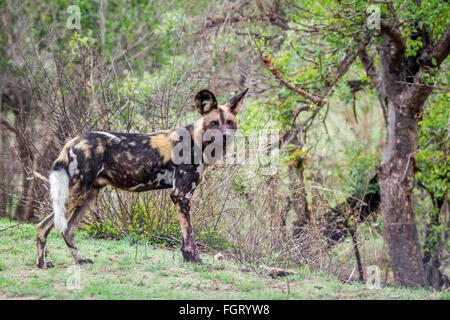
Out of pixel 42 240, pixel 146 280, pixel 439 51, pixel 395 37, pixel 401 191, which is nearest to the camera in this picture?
pixel 146 280

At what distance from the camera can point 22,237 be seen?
763cm

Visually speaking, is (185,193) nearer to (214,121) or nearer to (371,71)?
A: (214,121)

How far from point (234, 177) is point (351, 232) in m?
3.50

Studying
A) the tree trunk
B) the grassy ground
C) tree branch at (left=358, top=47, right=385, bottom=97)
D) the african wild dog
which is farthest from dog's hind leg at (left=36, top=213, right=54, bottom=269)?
tree branch at (left=358, top=47, right=385, bottom=97)

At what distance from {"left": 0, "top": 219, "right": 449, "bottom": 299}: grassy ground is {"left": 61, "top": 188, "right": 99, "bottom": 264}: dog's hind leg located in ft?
0.50

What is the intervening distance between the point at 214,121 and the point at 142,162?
0.97m

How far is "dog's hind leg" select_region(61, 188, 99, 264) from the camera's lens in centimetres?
577

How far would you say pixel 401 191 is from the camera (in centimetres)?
969

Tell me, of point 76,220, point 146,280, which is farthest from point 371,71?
point 146,280

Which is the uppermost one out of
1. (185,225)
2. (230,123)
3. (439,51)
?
(439,51)

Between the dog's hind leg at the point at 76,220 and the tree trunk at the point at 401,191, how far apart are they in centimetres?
602

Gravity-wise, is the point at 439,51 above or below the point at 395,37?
below

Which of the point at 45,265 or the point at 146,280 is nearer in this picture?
the point at 146,280
